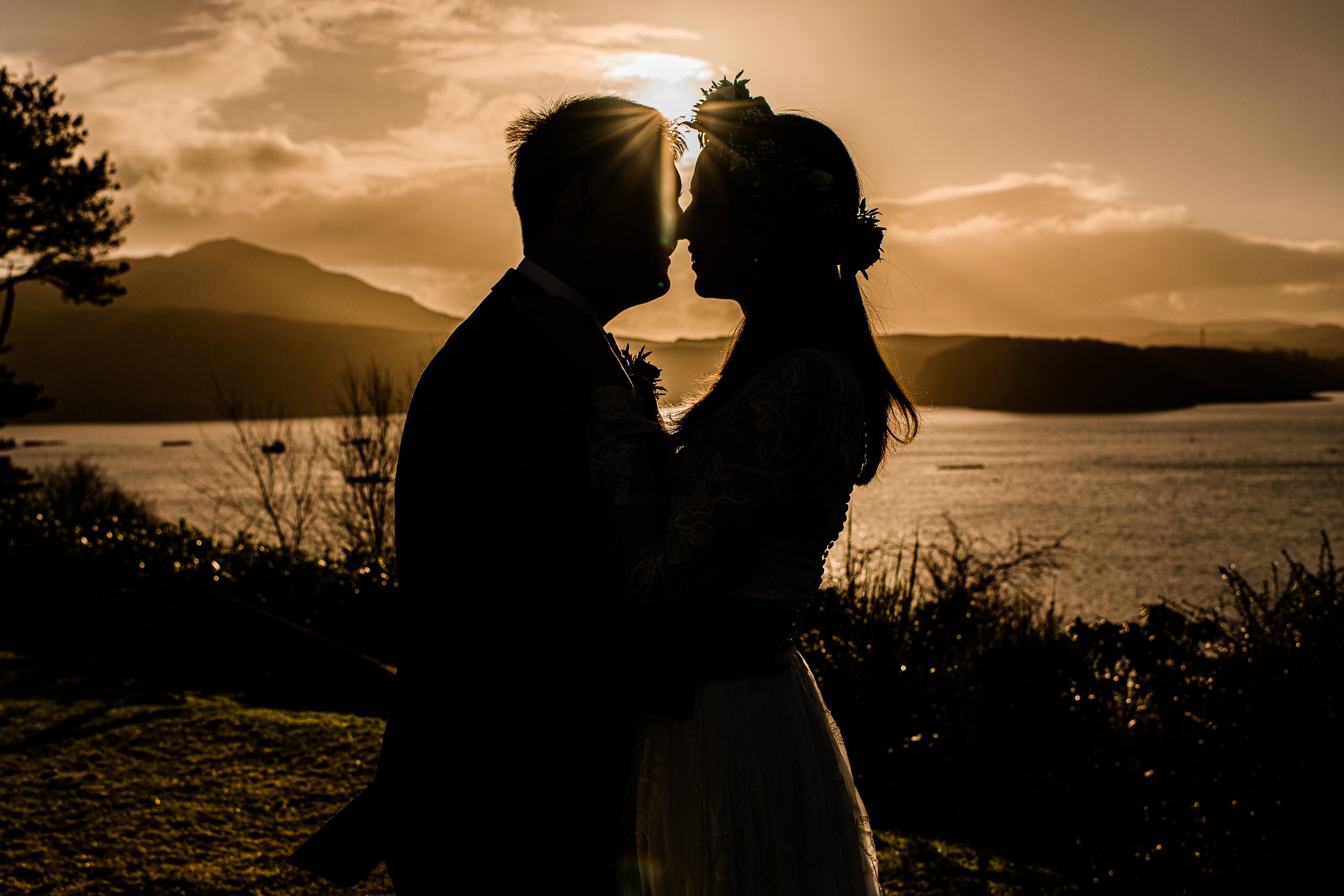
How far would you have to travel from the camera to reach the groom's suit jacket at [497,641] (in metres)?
2.10

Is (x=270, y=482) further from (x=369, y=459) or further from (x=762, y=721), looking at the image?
(x=762, y=721)

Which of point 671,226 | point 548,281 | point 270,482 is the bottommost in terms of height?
point 270,482

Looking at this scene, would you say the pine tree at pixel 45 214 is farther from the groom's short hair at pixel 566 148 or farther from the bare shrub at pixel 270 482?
the groom's short hair at pixel 566 148

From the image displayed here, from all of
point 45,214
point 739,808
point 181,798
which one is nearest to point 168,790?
point 181,798

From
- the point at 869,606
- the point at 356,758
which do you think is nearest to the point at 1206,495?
the point at 869,606

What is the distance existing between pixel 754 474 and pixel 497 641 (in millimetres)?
733

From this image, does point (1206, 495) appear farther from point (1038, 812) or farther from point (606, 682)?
point (606, 682)

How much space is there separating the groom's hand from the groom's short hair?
1151 millimetres

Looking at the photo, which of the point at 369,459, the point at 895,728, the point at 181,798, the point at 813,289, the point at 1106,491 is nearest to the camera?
the point at 813,289

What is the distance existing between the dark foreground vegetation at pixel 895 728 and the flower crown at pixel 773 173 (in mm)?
4310

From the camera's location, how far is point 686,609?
7.66 ft

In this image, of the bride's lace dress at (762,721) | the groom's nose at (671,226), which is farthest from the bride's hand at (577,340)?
the groom's nose at (671,226)

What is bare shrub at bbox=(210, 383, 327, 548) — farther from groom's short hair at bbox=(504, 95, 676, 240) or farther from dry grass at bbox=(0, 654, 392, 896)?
groom's short hair at bbox=(504, 95, 676, 240)

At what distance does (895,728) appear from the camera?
788 centimetres
